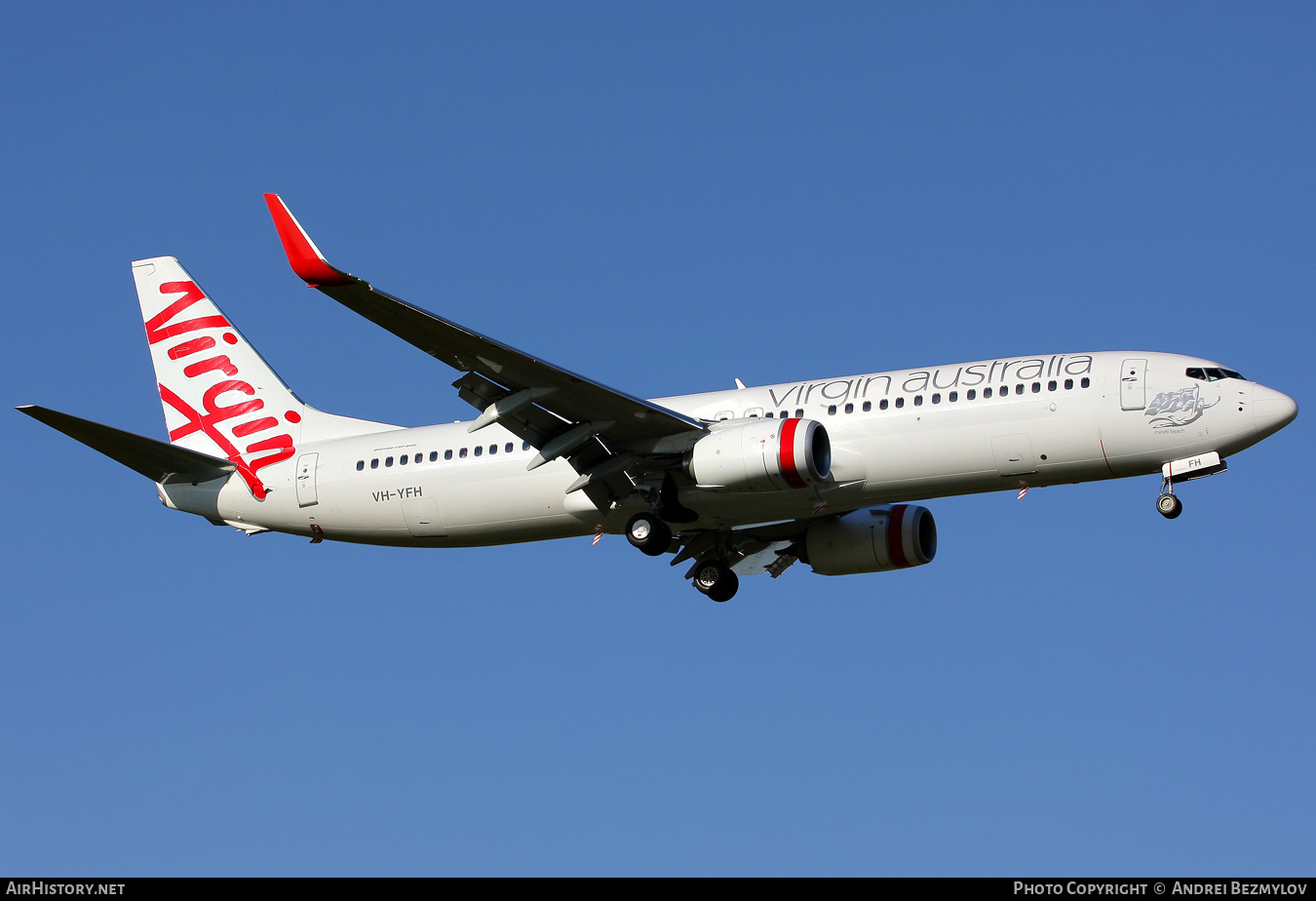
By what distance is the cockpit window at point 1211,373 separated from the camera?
30.0 meters

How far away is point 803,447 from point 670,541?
14.7ft

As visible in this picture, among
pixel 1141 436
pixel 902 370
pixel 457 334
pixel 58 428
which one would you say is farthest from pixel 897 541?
pixel 58 428

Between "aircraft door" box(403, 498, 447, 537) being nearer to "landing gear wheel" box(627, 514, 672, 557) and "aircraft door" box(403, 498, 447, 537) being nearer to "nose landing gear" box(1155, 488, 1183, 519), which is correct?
"landing gear wheel" box(627, 514, 672, 557)

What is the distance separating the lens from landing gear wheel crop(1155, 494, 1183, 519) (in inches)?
1161

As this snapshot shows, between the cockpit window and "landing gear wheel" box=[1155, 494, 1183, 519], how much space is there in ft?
8.46

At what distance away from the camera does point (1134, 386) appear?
29953 mm

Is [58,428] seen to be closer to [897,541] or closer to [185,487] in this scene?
[185,487]

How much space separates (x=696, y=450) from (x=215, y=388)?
14530 mm

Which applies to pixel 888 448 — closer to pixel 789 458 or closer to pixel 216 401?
pixel 789 458

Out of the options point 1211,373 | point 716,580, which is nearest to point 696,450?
point 716,580

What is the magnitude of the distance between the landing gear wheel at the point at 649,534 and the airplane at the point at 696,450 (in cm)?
4

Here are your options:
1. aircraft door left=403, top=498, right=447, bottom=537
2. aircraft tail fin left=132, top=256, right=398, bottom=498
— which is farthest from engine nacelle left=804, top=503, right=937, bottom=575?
aircraft tail fin left=132, top=256, right=398, bottom=498

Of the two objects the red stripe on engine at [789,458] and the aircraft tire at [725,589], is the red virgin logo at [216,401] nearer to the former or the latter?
the aircraft tire at [725,589]

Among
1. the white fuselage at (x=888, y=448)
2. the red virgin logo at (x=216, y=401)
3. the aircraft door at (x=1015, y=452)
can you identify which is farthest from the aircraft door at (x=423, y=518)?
the aircraft door at (x=1015, y=452)
